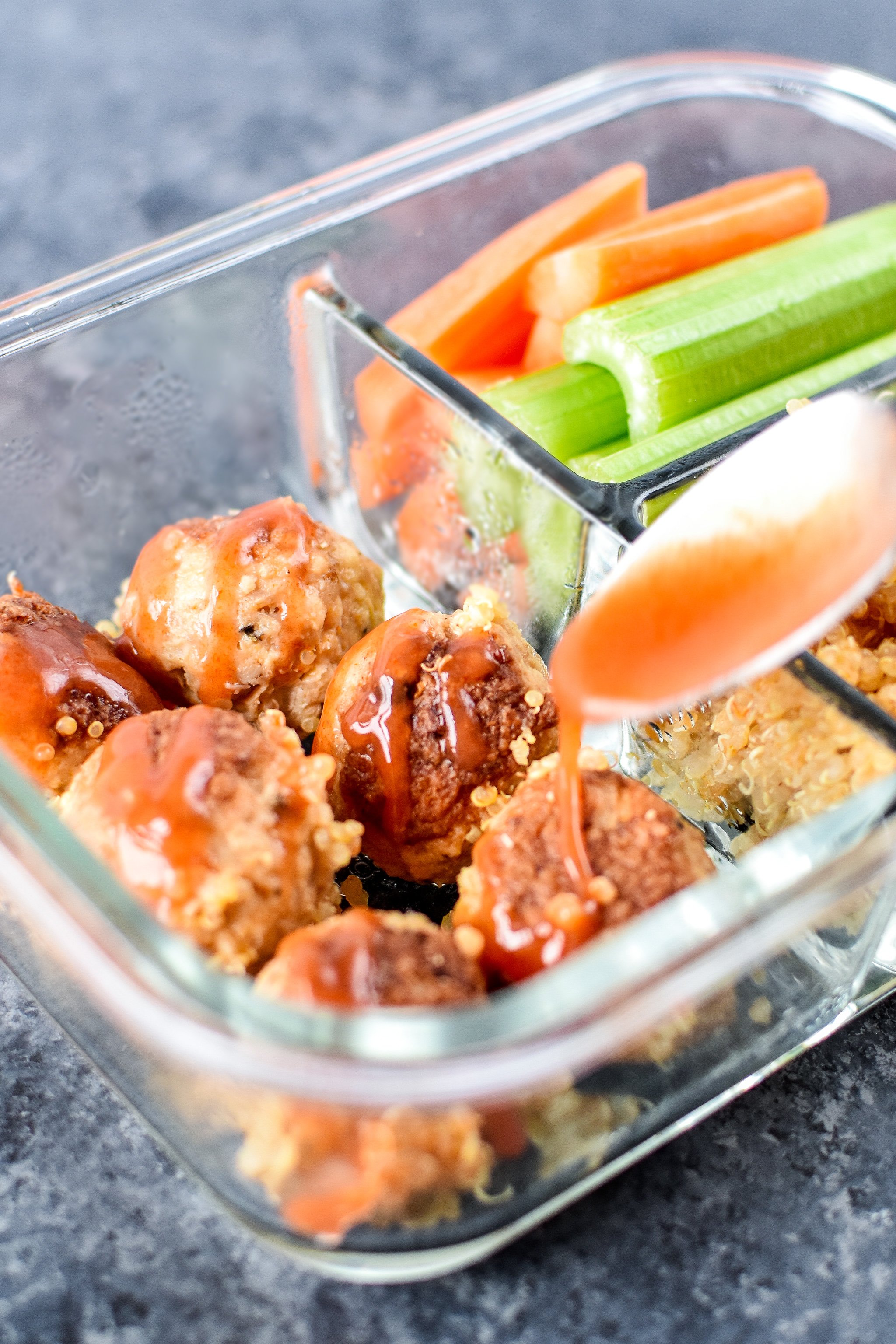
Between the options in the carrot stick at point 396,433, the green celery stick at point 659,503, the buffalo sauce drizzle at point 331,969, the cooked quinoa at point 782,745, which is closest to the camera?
the buffalo sauce drizzle at point 331,969

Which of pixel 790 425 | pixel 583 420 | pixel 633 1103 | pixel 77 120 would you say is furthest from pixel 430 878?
pixel 77 120

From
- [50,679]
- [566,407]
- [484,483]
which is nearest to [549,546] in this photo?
[484,483]

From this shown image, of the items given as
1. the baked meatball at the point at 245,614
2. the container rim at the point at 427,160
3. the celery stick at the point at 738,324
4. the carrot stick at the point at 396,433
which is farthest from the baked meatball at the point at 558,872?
the container rim at the point at 427,160

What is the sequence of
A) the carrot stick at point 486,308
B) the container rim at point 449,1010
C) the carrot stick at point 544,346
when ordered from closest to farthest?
the container rim at point 449,1010 < the carrot stick at point 486,308 < the carrot stick at point 544,346

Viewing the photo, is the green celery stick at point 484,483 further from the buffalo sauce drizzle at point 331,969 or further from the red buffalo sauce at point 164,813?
the buffalo sauce drizzle at point 331,969

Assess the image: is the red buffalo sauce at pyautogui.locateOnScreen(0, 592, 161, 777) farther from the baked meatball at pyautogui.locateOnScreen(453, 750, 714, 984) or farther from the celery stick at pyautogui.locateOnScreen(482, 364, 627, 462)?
the celery stick at pyautogui.locateOnScreen(482, 364, 627, 462)

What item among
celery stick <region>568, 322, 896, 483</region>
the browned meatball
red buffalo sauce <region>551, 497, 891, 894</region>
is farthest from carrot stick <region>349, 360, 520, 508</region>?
the browned meatball

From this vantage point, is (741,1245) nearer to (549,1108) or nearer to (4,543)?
(549,1108)
